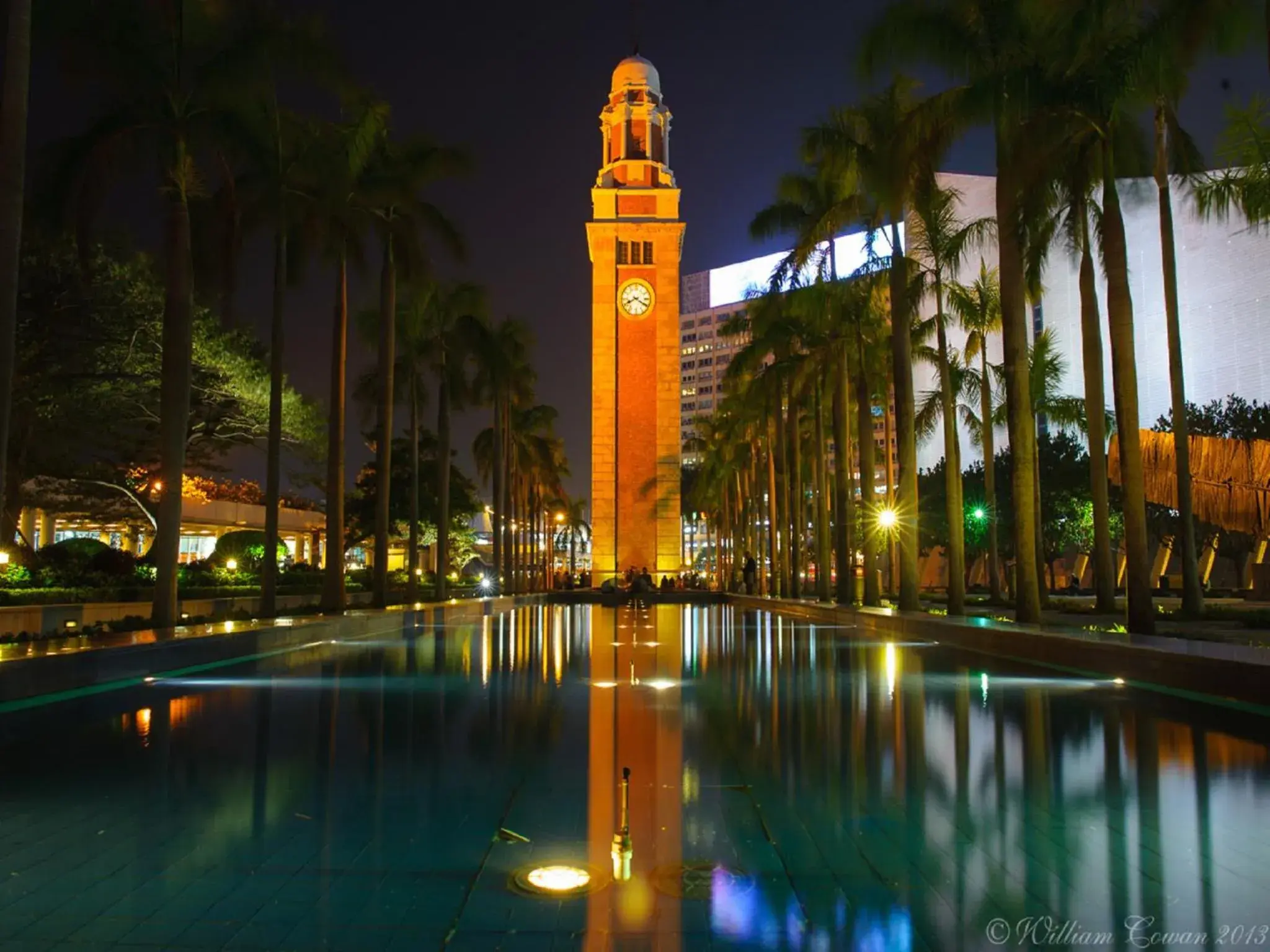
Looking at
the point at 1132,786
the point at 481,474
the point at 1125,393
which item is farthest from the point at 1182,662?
the point at 481,474

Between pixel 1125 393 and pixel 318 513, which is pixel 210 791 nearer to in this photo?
pixel 1125 393

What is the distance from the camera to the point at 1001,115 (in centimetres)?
1848

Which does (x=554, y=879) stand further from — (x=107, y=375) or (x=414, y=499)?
(x=414, y=499)

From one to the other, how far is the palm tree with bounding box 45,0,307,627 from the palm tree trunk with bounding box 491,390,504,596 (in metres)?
23.9

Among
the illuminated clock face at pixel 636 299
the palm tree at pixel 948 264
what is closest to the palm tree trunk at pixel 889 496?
the palm tree at pixel 948 264

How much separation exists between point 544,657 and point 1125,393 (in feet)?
32.1

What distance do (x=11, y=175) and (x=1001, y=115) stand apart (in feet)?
47.8

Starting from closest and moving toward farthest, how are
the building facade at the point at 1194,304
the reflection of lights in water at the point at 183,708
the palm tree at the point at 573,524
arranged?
1. the reflection of lights in water at the point at 183,708
2. the building facade at the point at 1194,304
3. the palm tree at the point at 573,524

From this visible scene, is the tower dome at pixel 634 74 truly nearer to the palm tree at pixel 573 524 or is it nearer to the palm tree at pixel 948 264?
the palm tree at pixel 573 524

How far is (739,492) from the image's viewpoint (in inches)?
2699

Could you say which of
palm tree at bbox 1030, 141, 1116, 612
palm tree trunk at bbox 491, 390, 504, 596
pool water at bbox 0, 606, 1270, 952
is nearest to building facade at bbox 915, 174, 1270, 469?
palm tree trunk at bbox 491, 390, 504, 596

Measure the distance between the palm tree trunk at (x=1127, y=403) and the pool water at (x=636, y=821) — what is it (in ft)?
17.7

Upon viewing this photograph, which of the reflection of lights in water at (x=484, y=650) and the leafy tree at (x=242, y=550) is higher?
the leafy tree at (x=242, y=550)

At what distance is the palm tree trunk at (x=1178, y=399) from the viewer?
2206cm
